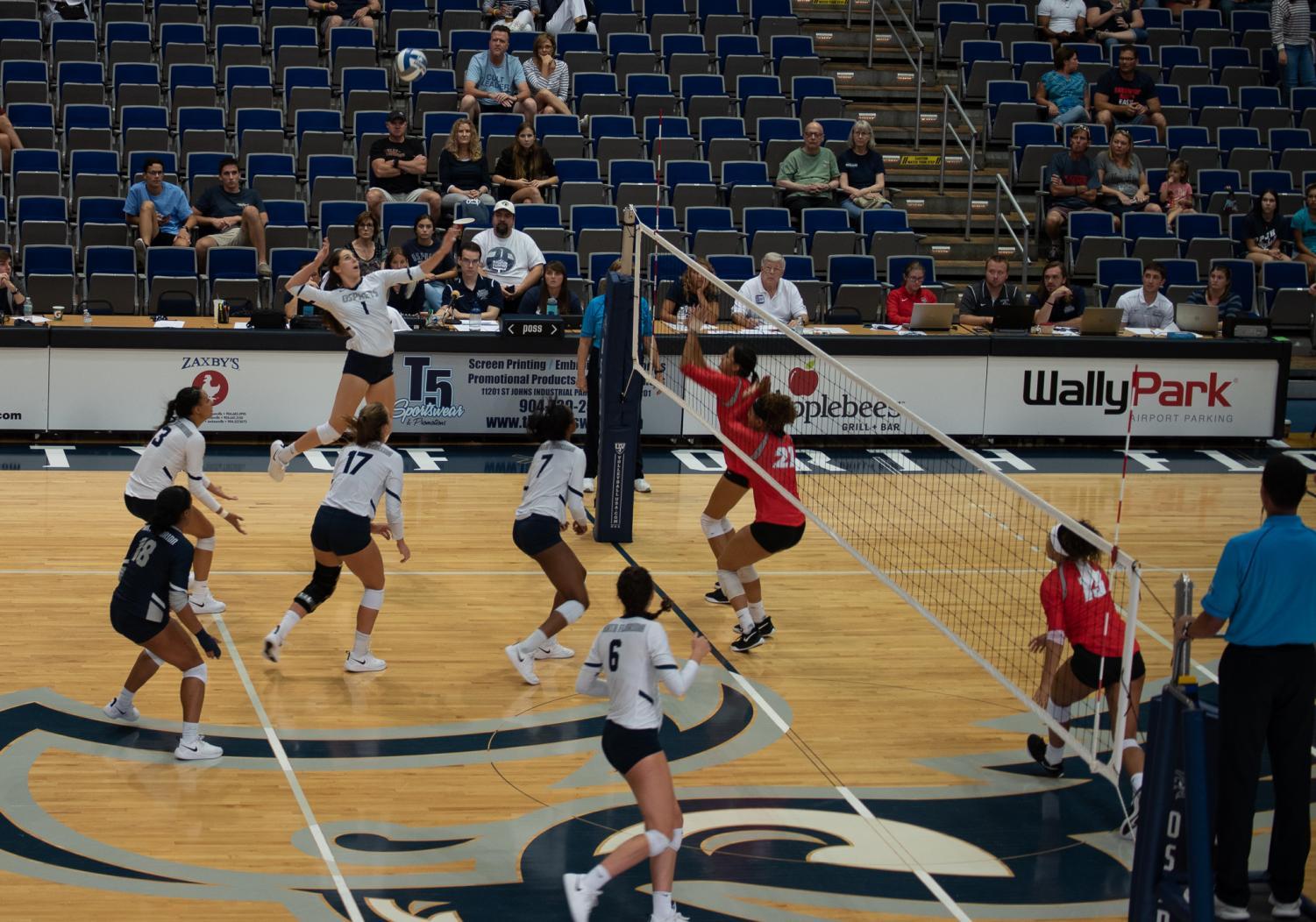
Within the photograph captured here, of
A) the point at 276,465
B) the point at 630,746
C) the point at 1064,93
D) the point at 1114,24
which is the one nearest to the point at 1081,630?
the point at 630,746

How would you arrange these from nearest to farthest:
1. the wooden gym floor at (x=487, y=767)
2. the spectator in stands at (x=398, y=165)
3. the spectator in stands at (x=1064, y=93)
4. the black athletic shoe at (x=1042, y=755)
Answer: the wooden gym floor at (x=487, y=767), the black athletic shoe at (x=1042, y=755), the spectator in stands at (x=398, y=165), the spectator in stands at (x=1064, y=93)

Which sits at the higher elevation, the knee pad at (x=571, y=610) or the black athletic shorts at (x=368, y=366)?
the black athletic shorts at (x=368, y=366)

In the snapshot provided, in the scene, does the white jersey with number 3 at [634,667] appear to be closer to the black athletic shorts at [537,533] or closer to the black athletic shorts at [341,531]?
the black athletic shorts at [537,533]

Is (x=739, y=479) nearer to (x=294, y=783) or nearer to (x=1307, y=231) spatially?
(x=294, y=783)

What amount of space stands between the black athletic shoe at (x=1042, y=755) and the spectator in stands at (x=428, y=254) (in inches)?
387

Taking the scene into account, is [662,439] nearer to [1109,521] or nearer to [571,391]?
[571,391]

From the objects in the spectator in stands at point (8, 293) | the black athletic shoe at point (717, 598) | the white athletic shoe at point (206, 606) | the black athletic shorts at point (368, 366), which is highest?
the spectator in stands at point (8, 293)

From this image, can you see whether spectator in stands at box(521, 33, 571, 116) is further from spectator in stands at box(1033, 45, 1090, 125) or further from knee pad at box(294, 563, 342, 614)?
knee pad at box(294, 563, 342, 614)

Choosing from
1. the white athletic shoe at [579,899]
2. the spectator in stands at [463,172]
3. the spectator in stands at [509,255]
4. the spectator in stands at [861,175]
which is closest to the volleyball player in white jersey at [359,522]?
the white athletic shoe at [579,899]

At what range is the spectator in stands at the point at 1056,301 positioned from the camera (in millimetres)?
18391

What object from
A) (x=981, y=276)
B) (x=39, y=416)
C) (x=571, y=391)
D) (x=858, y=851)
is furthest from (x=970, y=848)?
(x=981, y=276)

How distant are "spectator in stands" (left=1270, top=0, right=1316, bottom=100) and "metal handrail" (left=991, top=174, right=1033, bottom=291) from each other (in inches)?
204

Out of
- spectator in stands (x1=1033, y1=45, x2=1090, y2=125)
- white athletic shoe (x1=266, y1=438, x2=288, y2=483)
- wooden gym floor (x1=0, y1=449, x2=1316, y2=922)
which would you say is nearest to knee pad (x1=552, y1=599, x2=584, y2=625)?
wooden gym floor (x1=0, y1=449, x2=1316, y2=922)

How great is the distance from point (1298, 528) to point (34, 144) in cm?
1628
